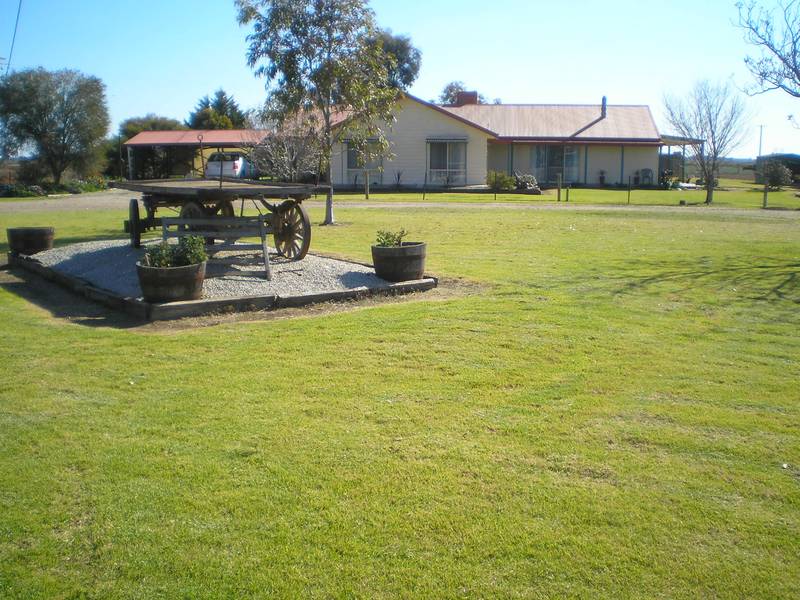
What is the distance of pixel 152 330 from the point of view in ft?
25.6

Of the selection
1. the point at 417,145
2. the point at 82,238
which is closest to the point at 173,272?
the point at 82,238

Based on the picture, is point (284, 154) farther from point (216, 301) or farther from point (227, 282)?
point (216, 301)

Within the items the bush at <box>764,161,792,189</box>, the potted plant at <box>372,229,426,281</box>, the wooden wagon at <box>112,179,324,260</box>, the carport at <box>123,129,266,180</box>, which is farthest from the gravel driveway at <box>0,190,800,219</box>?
the bush at <box>764,161,792,189</box>

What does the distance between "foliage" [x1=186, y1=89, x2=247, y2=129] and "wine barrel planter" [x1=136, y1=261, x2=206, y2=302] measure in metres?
49.9

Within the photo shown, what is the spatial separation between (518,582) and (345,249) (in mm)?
11300

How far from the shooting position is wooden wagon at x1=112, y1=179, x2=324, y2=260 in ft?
34.6

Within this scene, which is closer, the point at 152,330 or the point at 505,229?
the point at 152,330

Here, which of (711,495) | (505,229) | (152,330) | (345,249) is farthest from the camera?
(505,229)

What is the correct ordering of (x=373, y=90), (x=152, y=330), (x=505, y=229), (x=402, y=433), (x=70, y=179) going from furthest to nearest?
(x=70, y=179)
(x=373, y=90)
(x=505, y=229)
(x=152, y=330)
(x=402, y=433)

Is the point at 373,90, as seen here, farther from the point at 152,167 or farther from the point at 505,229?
the point at 152,167

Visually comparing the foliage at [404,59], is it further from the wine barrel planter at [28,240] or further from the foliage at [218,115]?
the wine barrel planter at [28,240]

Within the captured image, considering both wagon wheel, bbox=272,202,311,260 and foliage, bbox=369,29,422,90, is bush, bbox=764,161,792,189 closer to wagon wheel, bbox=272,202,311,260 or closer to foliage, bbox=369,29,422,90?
foliage, bbox=369,29,422,90

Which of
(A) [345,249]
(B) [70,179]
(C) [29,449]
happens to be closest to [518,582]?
(C) [29,449]

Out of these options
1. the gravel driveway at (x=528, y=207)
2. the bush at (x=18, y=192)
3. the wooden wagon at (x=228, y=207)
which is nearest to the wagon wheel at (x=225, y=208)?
the wooden wagon at (x=228, y=207)
